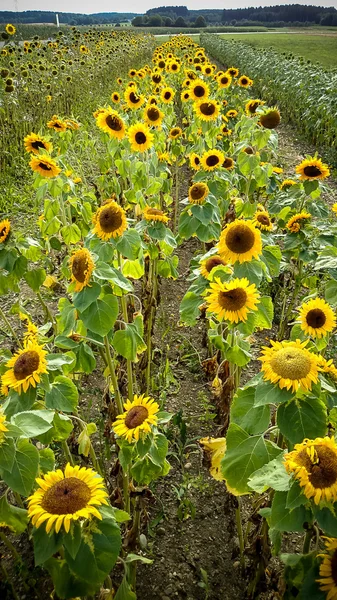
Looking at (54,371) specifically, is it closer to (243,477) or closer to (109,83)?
(243,477)

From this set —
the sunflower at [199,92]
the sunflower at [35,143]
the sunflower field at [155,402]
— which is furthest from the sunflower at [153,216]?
the sunflower at [199,92]

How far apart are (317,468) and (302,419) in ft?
0.50

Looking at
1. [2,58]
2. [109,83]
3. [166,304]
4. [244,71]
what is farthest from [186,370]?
[244,71]

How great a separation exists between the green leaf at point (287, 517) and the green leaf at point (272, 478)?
45 mm

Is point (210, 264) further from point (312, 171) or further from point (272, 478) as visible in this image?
point (312, 171)

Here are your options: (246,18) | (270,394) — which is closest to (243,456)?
(270,394)

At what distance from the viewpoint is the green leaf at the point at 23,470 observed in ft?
3.69

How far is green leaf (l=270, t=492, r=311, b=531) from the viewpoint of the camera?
1.06m

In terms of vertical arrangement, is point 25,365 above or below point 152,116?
below

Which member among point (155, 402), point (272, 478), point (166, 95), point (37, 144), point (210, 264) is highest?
point (166, 95)

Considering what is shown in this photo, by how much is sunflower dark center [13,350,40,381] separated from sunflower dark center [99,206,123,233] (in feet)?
1.91

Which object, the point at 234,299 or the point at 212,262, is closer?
the point at 234,299

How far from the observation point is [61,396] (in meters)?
1.44

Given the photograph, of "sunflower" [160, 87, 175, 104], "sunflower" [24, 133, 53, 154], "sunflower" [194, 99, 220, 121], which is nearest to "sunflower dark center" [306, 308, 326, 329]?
"sunflower" [24, 133, 53, 154]
